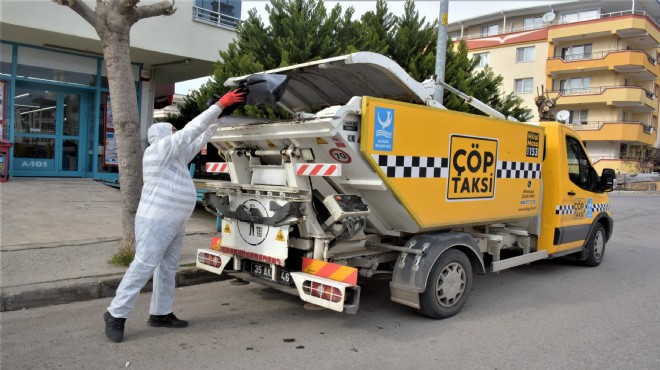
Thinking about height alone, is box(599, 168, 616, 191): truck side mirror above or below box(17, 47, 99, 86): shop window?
below

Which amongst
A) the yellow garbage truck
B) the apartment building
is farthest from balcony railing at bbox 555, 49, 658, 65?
the yellow garbage truck

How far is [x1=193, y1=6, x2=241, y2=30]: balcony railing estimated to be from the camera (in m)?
12.1

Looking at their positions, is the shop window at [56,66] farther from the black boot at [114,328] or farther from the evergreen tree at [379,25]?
the black boot at [114,328]

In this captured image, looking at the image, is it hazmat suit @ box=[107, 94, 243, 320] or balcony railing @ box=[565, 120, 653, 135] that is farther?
balcony railing @ box=[565, 120, 653, 135]

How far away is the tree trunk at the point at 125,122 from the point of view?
5.98m

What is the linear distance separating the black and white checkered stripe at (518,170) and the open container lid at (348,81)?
3.96ft

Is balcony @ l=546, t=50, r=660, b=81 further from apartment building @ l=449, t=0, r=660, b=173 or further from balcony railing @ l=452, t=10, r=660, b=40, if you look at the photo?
balcony railing @ l=452, t=10, r=660, b=40

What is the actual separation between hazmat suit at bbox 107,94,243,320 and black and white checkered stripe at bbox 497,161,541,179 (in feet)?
10.7

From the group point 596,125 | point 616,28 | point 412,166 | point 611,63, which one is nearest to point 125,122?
point 412,166

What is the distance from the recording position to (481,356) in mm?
3986

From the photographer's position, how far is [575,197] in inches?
273

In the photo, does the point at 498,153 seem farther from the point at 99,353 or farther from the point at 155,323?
the point at 99,353

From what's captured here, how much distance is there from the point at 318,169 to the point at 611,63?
4064 centimetres

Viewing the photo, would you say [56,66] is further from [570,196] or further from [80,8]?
[570,196]
